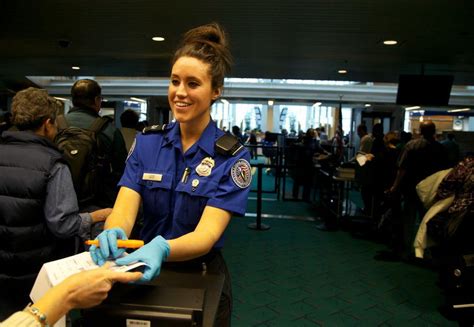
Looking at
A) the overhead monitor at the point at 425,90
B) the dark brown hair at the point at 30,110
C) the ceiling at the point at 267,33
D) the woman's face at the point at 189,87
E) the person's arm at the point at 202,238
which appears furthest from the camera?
the overhead monitor at the point at 425,90

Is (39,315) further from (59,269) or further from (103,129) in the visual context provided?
(103,129)

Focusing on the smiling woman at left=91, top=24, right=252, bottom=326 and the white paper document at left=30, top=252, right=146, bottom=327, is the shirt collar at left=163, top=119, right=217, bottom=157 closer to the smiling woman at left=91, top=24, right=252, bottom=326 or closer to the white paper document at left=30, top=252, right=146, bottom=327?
the smiling woman at left=91, top=24, right=252, bottom=326

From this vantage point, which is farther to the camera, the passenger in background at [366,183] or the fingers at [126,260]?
the passenger in background at [366,183]

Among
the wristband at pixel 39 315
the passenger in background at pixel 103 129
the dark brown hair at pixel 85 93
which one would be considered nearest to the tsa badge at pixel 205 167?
the wristband at pixel 39 315

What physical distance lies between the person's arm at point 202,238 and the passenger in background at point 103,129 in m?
1.48

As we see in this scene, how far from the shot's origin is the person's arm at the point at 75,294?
0.77 meters

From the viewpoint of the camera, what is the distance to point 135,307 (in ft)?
2.39

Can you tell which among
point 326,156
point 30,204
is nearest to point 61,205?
point 30,204

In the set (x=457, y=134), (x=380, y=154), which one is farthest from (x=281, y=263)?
(x=457, y=134)

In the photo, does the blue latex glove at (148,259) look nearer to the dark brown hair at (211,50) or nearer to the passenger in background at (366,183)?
the dark brown hair at (211,50)

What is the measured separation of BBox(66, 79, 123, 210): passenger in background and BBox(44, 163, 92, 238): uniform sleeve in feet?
1.61

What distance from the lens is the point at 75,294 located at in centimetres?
80

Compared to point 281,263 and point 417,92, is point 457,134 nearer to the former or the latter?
point 417,92

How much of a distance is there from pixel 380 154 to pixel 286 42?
8.78 ft
